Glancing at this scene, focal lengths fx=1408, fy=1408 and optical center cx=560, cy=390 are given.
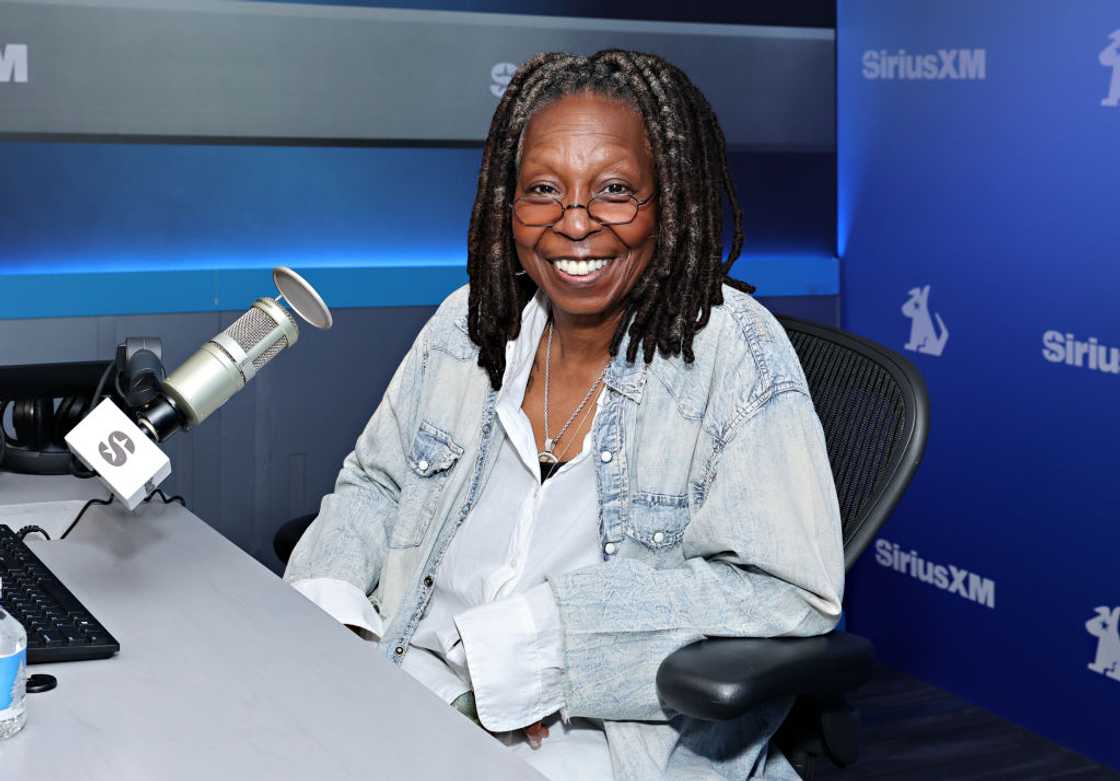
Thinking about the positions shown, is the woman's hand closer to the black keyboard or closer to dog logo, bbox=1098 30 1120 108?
the black keyboard

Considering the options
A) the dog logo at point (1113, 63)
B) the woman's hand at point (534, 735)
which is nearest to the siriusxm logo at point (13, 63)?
the woman's hand at point (534, 735)

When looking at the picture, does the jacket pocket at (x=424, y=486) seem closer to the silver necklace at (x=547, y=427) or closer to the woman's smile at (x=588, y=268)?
the silver necklace at (x=547, y=427)

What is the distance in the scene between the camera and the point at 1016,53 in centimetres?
326

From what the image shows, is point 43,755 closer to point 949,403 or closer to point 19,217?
point 19,217

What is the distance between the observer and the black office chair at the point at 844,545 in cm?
146

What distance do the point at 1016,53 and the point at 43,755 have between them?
2.78m

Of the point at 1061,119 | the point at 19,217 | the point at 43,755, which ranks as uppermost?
the point at 1061,119

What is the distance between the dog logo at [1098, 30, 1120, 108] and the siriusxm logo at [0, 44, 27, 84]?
2319 mm

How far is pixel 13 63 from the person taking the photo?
9.93ft

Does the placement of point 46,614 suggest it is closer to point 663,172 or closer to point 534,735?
point 534,735

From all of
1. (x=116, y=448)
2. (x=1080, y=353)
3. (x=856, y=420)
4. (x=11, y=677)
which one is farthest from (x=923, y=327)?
(x=11, y=677)

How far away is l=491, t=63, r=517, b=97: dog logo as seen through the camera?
350 centimetres

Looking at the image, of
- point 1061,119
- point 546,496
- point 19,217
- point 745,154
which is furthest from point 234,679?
point 745,154

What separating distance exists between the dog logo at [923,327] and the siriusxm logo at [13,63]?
7.25 feet
